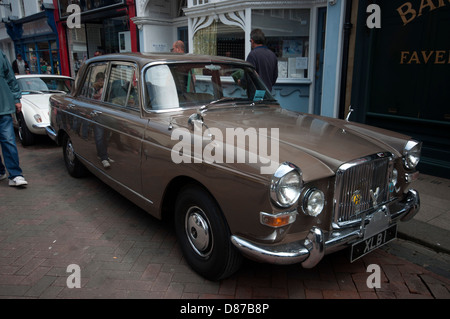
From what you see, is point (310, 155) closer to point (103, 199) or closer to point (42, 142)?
point (103, 199)

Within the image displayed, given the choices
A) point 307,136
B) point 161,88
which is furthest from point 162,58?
point 307,136

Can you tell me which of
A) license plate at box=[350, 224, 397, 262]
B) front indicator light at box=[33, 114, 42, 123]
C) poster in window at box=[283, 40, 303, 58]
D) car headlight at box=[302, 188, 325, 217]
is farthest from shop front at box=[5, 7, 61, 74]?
license plate at box=[350, 224, 397, 262]

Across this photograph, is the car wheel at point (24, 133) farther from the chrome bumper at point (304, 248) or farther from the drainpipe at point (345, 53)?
the chrome bumper at point (304, 248)

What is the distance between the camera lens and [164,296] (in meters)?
2.67

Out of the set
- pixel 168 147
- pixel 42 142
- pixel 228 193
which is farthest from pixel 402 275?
pixel 42 142

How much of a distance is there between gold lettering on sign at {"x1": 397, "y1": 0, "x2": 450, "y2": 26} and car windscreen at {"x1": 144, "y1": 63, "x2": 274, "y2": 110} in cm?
289

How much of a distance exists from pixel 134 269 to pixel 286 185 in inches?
63.8

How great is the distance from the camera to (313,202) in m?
2.36

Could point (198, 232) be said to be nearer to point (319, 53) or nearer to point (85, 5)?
point (319, 53)

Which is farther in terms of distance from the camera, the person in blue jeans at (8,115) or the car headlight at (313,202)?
the person in blue jeans at (8,115)

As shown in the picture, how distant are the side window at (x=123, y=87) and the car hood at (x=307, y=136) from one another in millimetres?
739

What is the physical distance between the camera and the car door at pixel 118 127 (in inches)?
135

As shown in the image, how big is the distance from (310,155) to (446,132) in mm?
3696

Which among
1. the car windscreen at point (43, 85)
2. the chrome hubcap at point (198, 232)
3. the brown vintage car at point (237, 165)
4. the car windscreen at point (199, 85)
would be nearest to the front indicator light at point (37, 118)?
the car windscreen at point (43, 85)
